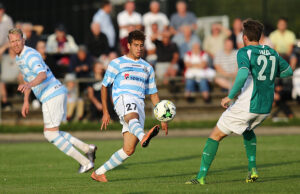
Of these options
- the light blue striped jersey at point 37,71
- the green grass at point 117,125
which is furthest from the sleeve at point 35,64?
the green grass at point 117,125

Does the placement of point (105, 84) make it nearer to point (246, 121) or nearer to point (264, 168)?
point (246, 121)

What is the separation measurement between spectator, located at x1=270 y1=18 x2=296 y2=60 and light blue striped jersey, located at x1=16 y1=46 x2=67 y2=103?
1129 cm

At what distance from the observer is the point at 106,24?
23.0 meters

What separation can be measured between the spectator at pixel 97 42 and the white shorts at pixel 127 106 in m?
12.1

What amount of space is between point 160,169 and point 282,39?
11099mm

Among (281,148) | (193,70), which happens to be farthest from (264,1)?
(281,148)

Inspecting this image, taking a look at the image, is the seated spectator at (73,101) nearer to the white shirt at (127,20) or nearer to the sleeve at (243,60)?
the white shirt at (127,20)

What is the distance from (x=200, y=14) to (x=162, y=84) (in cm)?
595

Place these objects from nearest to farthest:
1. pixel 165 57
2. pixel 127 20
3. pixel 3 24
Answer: pixel 165 57 → pixel 127 20 → pixel 3 24

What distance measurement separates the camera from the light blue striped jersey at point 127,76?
34.8ft

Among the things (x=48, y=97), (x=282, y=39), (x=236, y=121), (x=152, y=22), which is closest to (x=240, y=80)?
(x=236, y=121)

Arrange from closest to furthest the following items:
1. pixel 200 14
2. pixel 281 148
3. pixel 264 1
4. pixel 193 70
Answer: pixel 281 148 < pixel 193 70 < pixel 264 1 < pixel 200 14

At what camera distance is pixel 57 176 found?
459 inches

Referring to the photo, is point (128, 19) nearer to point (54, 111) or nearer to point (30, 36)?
point (30, 36)
